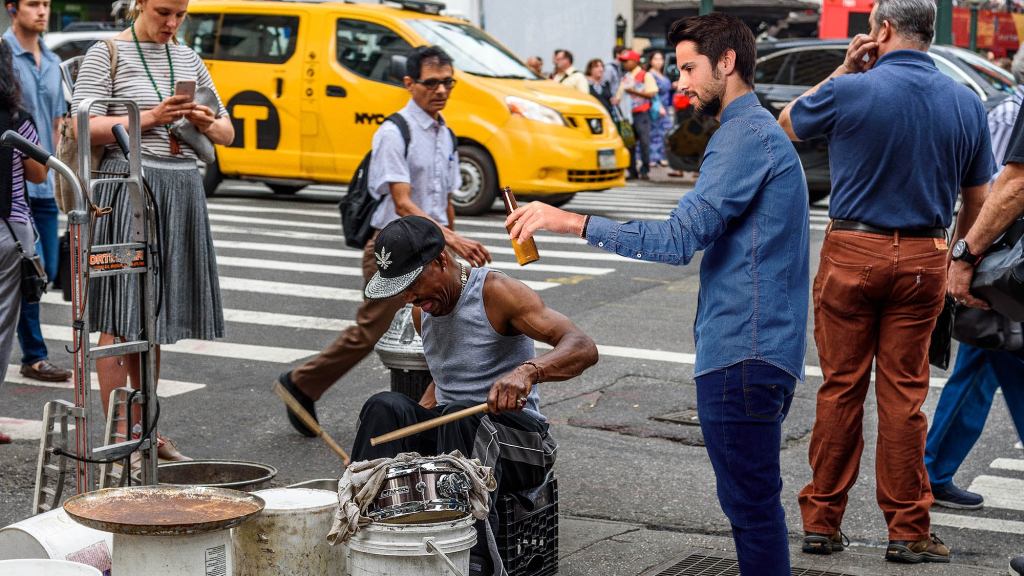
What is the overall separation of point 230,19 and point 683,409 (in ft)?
33.1

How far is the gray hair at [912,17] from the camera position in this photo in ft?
16.1

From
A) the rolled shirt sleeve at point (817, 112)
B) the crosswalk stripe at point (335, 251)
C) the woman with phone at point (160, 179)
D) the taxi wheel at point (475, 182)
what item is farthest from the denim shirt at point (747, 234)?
the taxi wheel at point (475, 182)

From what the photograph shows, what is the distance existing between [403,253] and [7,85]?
7.54 feet

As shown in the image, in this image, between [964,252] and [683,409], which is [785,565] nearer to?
[964,252]

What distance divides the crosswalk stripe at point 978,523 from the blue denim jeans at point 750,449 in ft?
5.89

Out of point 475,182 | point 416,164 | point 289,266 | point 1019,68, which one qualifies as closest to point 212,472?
point 416,164

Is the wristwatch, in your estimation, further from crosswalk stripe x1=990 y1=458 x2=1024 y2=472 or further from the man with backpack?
the man with backpack

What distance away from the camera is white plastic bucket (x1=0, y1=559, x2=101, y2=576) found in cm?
363

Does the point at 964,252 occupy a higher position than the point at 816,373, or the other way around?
the point at 964,252

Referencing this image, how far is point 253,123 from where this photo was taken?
15.7 meters

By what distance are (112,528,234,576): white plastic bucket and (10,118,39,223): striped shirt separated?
2.74m

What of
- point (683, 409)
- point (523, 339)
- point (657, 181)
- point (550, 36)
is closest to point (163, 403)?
point (683, 409)

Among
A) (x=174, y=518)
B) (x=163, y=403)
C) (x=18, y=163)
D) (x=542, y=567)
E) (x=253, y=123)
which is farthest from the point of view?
(x=253, y=123)

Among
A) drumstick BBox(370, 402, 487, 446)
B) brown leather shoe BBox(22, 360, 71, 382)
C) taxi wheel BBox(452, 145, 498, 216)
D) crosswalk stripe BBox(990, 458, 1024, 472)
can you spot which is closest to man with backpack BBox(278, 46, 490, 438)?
brown leather shoe BBox(22, 360, 71, 382)
